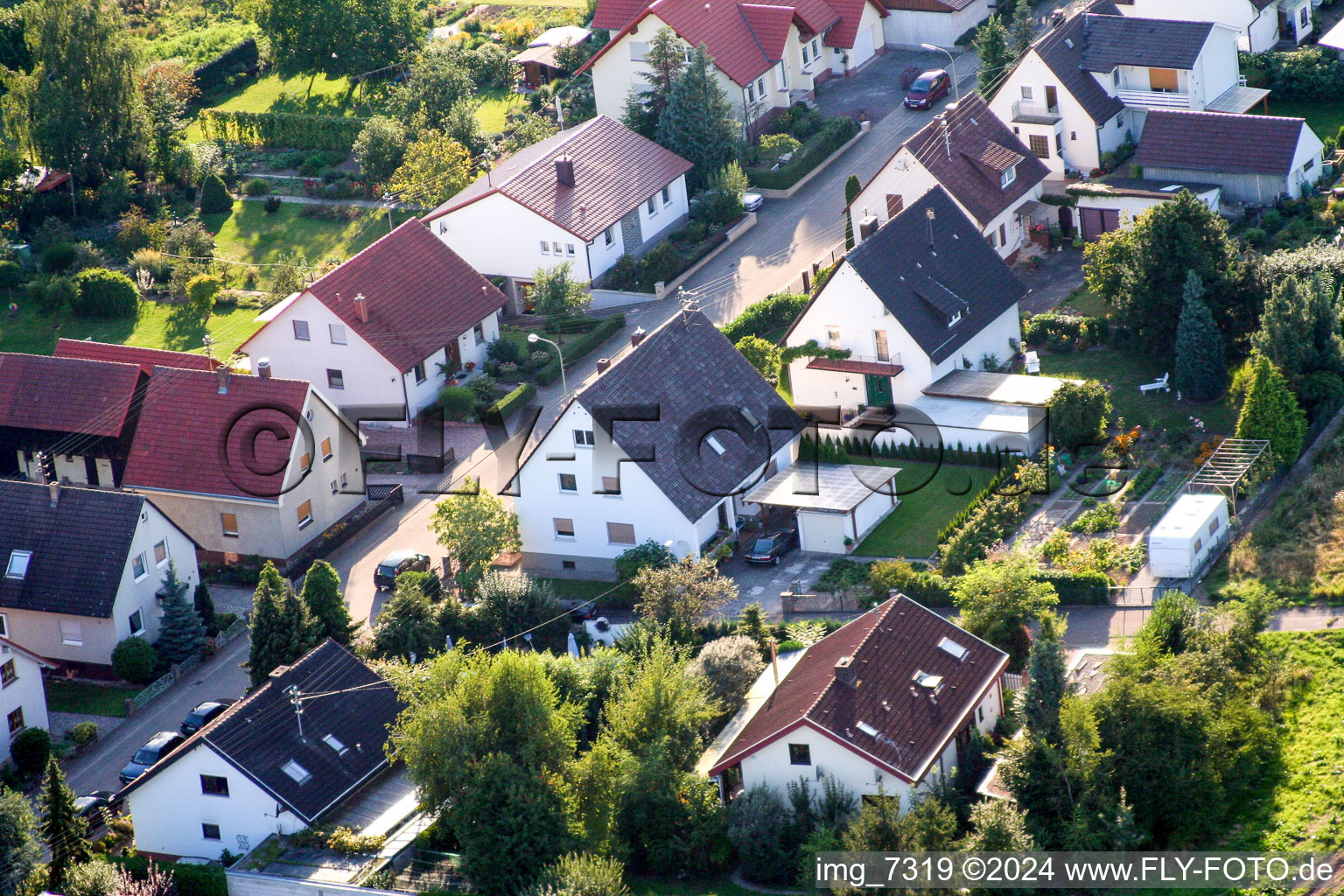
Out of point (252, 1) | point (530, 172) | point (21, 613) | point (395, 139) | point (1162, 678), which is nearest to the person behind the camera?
point (1162, 678)

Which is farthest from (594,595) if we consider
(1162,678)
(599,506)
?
(1162,678)

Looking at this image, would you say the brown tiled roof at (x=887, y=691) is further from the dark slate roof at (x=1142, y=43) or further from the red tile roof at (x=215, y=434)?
the dark slate roof at (x=1142, y=43)

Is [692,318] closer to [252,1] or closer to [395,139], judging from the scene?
[395,139]

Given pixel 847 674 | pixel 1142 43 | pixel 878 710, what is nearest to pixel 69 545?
pixel 847 674

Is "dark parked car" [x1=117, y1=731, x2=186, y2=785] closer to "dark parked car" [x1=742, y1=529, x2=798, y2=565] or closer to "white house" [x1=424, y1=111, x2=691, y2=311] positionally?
"dark parked car" [x1=742, y1=529, x2=798, y2=565]

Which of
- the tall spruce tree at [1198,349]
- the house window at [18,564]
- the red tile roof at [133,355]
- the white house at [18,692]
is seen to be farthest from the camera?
the red tile roof at [133,355]

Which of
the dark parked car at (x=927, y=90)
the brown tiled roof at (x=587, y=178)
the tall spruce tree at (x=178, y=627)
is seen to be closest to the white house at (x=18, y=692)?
the tall spruce tree at (x=178, y=627)

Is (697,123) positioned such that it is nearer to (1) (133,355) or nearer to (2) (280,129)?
A: (2) (280,129)
